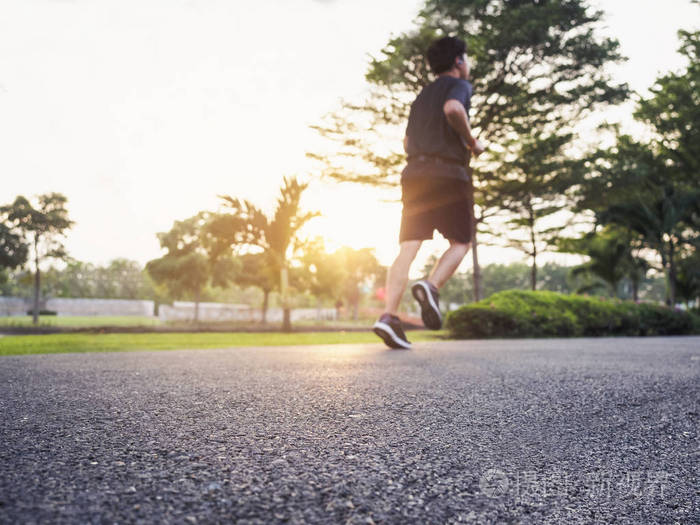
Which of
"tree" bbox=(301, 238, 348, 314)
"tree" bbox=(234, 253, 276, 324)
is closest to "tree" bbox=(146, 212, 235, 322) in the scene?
"tree" bbox=(234, 253, 276, 324)

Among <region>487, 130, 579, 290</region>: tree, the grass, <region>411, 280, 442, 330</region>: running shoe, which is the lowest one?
the grass

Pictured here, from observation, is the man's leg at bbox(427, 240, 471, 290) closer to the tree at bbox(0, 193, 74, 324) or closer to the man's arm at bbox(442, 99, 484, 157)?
the man's arm at bbox(442, 99, 484, 157)

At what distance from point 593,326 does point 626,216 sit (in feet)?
28.0

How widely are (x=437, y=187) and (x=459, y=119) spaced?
1.81ft

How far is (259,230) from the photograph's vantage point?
17.6 meters

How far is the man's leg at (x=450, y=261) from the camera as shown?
4.01 m

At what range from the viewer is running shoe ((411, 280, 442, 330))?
385 cm

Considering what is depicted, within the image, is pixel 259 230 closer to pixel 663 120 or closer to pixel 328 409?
pixel 328 409

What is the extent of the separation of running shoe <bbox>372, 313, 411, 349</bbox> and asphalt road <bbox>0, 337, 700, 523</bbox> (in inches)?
69.1

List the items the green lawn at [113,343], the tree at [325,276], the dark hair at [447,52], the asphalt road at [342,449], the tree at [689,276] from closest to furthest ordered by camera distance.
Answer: the asphalt road at [342,449]
the dark hair at [447,52]
the green lawn at [113,343]
the tree at [689,276]
the tree at [325,276]

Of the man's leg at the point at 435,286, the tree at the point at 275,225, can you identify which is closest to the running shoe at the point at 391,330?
the man's leg at the point at 435,286

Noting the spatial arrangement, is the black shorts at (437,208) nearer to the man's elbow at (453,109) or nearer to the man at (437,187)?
the man at (437,187)

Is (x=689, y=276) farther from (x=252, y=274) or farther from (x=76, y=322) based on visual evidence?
(x=76, y=322)

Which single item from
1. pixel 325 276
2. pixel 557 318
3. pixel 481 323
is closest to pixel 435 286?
pixel 481 323
